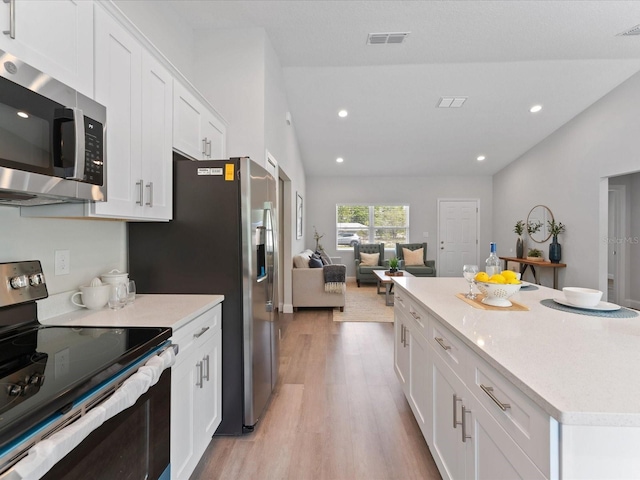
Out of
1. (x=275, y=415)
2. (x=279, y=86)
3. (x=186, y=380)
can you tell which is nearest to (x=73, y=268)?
(x=186, y=380)

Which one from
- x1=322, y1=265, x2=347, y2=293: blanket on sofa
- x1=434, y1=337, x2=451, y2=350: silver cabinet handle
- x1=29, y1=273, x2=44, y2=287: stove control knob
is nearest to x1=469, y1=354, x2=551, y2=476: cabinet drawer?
x1=434, y1=337, x2=451, y2=350: silver cabinet handle

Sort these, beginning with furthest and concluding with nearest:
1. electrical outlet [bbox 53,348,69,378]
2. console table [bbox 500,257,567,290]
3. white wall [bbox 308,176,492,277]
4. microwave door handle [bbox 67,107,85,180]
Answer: white wall [bbox 308,176,492,277], console table [bbox 500,257,567,290], microwave door handle [bbox 67,107,85,180], electrical outlet [bbox 53,348,69,378]

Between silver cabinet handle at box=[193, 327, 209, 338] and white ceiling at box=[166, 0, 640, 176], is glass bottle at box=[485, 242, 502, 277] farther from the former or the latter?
white ceiling at box=[166, 0, 640, 176]

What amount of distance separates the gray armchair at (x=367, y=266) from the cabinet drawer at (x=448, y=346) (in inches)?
214

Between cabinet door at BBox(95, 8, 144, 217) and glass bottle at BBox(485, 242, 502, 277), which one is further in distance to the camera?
glass bottle at BBox(485, 242, 502, 277)

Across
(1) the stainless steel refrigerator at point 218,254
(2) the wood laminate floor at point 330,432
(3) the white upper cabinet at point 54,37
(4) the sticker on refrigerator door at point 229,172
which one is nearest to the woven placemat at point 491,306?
(2) the wood laminate floor at point 330,432

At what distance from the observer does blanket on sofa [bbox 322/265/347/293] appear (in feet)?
15.5

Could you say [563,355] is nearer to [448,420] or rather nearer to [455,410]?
[455,410]

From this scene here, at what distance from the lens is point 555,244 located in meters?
5.59

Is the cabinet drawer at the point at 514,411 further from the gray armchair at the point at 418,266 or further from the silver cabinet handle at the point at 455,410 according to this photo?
the gray armchair at the point at 418,266

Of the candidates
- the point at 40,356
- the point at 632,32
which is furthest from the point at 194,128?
the point at 632,32

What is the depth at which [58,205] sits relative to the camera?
4.14 ft

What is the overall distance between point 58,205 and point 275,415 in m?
1.79

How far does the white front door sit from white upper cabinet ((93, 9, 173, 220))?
7443 millimetres
